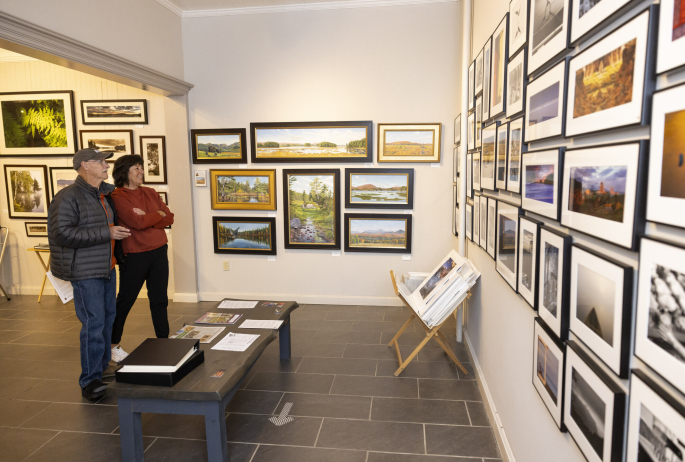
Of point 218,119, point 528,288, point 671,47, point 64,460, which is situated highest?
point 218,119

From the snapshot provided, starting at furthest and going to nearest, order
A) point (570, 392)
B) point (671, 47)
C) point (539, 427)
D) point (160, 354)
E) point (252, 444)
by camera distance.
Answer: point (252, 444) < point (160, 354) < point (539, 427) < point (570, 392) < point (671, 47)

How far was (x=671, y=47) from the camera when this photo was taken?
92 centimetres

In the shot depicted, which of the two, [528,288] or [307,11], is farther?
[307,11]

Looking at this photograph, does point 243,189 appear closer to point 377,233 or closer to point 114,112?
point 377,233

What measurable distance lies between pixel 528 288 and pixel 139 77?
4.31 metres

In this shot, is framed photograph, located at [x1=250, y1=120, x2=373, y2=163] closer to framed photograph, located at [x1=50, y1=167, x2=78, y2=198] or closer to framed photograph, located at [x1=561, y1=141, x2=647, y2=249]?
framed photograph, located at [x1=50, y1=167, x2=78, y2=198]

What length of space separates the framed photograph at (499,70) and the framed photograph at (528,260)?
844mm

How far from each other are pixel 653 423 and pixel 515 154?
60.0 inches

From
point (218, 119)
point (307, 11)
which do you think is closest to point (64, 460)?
point (218, 119)

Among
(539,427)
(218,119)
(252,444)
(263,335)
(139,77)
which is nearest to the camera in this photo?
(539,427)

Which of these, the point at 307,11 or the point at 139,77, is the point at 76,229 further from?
the point at 307,11

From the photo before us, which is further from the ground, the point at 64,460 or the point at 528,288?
the point at 528,288

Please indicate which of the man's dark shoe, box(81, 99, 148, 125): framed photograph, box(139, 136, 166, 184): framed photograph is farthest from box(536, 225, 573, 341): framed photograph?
box(81, 99, 148, 125): framed photograph

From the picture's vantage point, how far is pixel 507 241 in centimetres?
242
